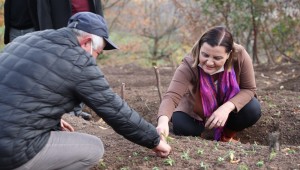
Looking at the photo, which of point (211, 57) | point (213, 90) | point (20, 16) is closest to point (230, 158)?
point (211, 57)

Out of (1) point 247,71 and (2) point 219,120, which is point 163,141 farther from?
(1) point 247,71

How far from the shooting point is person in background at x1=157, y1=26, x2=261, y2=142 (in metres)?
4.14

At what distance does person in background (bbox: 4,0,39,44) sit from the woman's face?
174 centimetres

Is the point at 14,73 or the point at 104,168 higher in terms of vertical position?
the point at 14,73

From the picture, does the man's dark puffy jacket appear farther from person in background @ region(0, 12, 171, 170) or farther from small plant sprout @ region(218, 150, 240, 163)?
small plant sprout @ region(218, 150, 240, 163)

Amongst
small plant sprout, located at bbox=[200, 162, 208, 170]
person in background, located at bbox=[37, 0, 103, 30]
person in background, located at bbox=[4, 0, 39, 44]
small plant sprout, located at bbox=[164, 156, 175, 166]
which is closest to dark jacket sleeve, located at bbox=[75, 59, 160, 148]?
small plant sprout, located at bbox=[164, 156, 175, 166]

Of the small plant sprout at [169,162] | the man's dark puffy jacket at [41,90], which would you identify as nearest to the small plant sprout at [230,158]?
the small plant sprout at [169,162]

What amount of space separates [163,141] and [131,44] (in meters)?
10.5

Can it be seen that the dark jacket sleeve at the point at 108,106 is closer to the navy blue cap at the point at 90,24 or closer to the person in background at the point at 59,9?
the navy blue cap at the point at 90,24

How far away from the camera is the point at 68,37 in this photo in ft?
9.68

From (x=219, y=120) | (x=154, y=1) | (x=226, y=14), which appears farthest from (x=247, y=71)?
(x=154, y=1)

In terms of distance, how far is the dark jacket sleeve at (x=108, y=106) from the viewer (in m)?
2.90

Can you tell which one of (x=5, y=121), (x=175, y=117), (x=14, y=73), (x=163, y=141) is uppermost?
(x=14, y=73)

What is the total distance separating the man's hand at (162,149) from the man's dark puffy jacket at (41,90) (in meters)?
0.45
